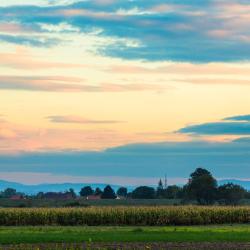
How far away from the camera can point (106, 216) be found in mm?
76125

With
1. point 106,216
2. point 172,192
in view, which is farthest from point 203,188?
point 106,216

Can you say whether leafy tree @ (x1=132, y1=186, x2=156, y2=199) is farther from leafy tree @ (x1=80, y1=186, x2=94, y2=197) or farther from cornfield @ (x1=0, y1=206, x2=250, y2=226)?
cornfield @ (x1=0, y1=206, x2=250, y2=226)

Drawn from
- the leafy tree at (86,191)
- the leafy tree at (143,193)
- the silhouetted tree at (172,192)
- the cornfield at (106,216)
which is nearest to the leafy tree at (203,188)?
the silhouetted tree at (172,192)

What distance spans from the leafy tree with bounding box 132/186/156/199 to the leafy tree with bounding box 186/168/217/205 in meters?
34.9

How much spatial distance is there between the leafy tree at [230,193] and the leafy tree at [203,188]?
1.15 m

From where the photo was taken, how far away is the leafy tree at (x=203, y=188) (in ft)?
412

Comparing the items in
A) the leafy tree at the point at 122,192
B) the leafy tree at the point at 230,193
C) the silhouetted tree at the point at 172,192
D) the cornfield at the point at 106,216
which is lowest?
the cornfield at the point at 106,216

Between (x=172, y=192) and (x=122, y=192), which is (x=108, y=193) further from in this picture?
(x=122, y=192)

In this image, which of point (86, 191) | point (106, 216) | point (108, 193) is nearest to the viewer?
point (106, 216)

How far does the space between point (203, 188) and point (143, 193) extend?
3940cm

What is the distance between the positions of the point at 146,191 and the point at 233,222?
3347 inches

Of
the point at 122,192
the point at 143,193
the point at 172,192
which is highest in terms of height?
the point at 122,192

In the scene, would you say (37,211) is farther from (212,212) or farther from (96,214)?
(212,212)

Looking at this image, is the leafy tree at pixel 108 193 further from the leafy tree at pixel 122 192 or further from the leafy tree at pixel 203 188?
the leafy tree at pixel 203 188
